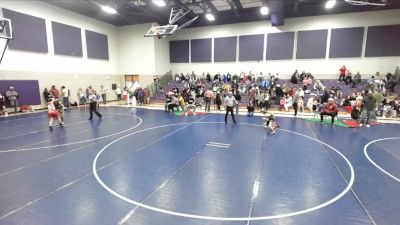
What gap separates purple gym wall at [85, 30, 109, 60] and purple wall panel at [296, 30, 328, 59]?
61.7 feet

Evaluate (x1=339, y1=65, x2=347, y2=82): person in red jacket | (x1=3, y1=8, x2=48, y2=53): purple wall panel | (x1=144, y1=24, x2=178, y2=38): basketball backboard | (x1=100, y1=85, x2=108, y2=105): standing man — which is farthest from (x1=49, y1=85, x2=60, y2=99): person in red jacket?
(x1=339, y1=65, x2=347, y2=82): person in red jacket

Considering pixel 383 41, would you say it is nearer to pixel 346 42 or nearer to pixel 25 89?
pixel 346 42

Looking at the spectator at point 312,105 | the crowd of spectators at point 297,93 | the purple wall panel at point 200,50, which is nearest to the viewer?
the crowd of spectators at point 297,93

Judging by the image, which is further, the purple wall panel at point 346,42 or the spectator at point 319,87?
the purple wall panel at point 346,42

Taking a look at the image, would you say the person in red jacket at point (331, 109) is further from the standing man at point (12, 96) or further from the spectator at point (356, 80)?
the standing man at point (12, 96)

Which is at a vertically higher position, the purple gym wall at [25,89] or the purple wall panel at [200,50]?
the purple wall panel at [200,50]

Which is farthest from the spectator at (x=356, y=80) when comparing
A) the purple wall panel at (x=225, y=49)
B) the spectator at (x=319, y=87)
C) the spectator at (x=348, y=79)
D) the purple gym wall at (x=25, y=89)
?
the purple gym wall at (x=25, y=89)

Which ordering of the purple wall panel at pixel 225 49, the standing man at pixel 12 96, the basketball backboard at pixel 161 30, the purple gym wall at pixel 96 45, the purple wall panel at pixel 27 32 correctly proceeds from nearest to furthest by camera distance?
the standing man at pixel 12 96 < the purple wall panel at pixel 27 32 < the basketball backboard at pixel 161 30 < the purple gym wall at pixel 96 45 < the purple wall panel at pixel 225 49

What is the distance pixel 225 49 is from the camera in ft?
77.1

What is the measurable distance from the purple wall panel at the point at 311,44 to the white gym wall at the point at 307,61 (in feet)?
1.35

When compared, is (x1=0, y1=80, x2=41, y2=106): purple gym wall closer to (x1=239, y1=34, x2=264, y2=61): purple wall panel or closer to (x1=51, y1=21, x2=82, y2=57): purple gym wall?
(x1=51, y1=21, x2=82, y2=57): purple gym wall

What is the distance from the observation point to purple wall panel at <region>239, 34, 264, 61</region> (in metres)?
22.1

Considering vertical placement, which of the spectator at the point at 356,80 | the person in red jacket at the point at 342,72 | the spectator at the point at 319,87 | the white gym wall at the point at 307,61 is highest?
the white gym wall at the point at 307,61

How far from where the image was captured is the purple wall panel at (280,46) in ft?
69.2
